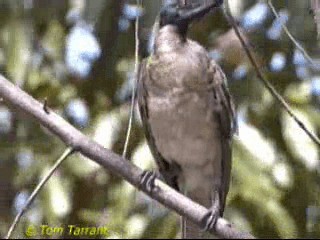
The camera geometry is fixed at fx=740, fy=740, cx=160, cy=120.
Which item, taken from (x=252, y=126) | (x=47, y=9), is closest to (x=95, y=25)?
(x=47, y=9)

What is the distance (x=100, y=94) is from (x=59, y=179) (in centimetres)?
10

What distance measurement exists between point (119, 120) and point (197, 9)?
15cm

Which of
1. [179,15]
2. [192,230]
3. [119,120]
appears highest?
[179,15]

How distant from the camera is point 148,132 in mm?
857

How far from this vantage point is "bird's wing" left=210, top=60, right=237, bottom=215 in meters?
0.82

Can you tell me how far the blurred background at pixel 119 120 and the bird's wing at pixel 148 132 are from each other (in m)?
0.02

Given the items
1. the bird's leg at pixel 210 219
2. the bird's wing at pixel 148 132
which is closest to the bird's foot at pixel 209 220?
the bird's leg at pixel 210 219

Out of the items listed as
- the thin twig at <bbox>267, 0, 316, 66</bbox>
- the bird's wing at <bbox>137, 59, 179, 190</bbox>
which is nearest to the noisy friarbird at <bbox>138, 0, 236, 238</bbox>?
the bird's wing at <bbox>137, 59, 179, 190</bbox>

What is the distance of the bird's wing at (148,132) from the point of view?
0.83 meters

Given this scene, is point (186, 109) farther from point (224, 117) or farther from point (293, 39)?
point (293, 39)

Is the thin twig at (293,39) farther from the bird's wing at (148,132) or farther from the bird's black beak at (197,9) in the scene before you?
the bird's wing at (148,132)

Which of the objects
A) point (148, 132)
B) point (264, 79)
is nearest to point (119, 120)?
point (148, 132)

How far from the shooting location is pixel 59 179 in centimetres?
81

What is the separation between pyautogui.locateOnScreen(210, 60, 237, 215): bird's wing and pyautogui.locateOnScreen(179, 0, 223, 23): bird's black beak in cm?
6
